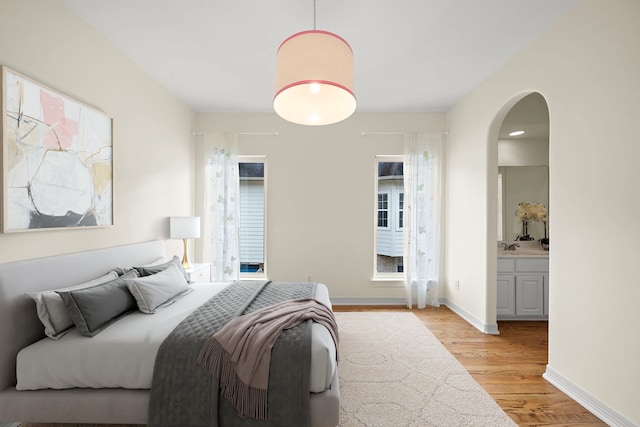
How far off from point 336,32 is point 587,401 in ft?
11.0

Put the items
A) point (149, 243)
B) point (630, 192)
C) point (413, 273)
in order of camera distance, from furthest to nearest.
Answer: point (413, 273), point (149, 243), point (630, 192)

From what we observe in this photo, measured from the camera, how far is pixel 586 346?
87.4 inches

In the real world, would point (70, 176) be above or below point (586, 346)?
above

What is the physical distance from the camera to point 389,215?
189 inches

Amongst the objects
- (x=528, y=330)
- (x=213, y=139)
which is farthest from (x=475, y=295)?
(x=213, y=139)

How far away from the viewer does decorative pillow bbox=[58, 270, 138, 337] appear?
1.88 meters

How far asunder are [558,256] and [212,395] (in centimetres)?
267

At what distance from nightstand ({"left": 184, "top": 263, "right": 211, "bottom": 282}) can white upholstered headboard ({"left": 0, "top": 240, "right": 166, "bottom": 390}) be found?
1.17 metres

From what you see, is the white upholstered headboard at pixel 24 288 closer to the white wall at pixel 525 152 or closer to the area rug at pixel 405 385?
the area rug at pixel 405 385

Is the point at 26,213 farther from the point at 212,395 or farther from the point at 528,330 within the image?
the point at 528,330

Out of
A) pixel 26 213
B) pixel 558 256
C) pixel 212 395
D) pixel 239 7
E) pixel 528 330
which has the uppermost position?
pixel 239 7

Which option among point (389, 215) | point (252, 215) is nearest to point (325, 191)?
point (389, 215)

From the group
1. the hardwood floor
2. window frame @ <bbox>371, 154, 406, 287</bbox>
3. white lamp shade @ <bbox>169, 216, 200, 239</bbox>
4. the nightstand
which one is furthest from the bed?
window frame @ <bbox>371, 154, 406, 287</bbox>

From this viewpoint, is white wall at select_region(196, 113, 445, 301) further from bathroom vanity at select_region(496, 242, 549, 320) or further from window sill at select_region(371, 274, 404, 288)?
bathroom vanity at select_region(496, 242, 549, 320)
